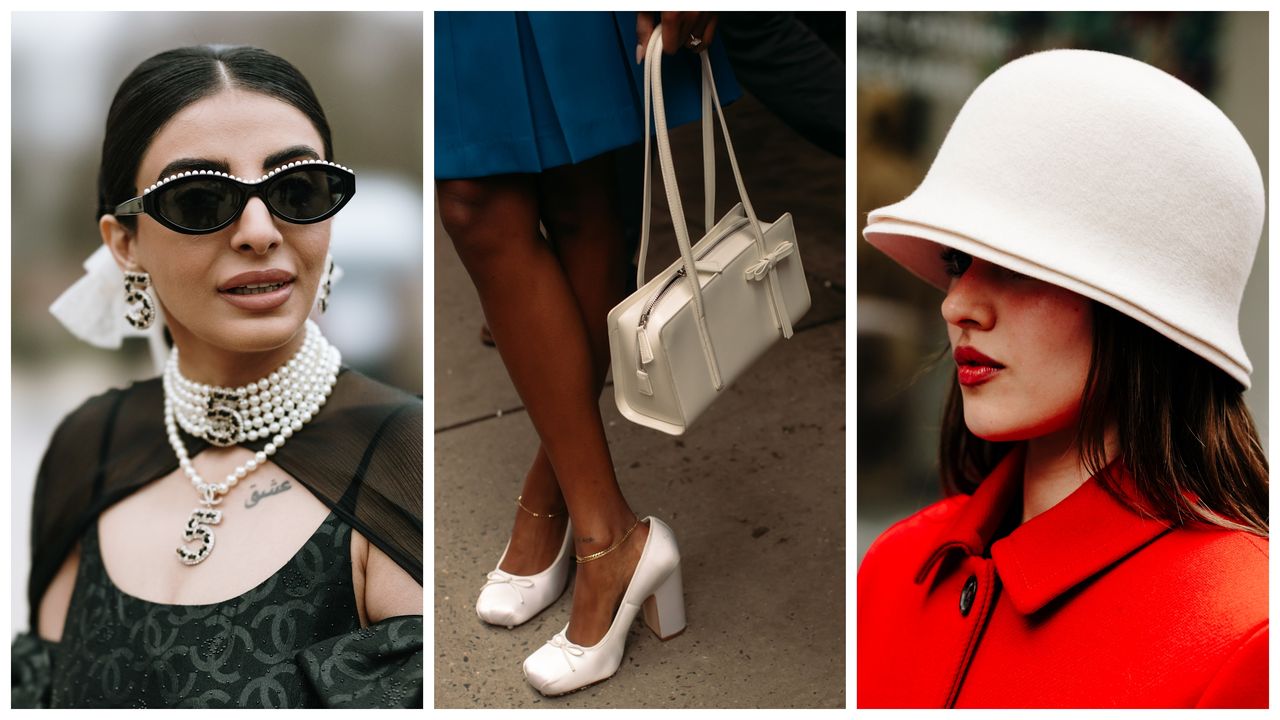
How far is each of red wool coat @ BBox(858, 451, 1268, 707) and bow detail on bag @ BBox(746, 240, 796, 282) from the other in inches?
20.3

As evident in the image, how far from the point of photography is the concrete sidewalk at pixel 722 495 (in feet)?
7.28

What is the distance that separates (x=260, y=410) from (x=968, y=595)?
4.13 ft

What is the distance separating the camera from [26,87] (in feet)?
6.89

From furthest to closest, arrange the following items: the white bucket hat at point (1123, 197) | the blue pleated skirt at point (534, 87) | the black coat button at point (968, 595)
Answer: the blue pleated skirt at point (534, 87) → the black coat button at point (968, 595) → the white bucket hat at point (1123, 197)

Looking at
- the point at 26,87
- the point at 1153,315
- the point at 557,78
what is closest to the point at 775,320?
the point at 557,78

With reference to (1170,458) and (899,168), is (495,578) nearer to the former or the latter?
(899,168)

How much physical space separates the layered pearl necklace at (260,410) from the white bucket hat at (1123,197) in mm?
1121

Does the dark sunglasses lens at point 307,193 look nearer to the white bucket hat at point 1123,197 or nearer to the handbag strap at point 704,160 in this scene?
the handbag strap at point 704,160

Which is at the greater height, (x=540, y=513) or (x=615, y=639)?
(x=540, y=513)

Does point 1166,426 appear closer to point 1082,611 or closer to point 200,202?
point 1082,611

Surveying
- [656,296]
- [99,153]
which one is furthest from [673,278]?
[99,153]

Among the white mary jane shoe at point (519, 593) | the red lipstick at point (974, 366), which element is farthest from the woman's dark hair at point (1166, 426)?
the white mary jane shoe at point (519, 593)

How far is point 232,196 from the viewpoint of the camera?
1.89 meters

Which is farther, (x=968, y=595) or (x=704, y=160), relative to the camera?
(x=704, y=160)
